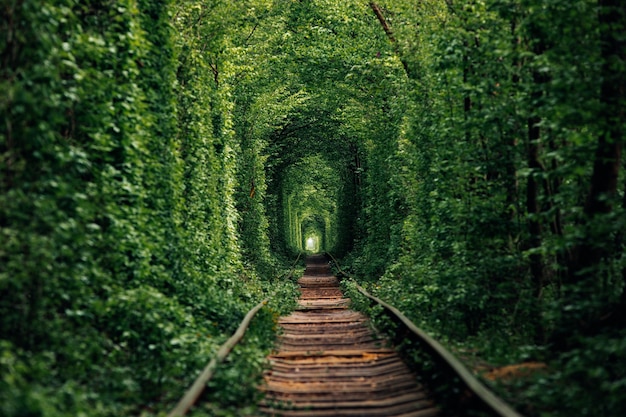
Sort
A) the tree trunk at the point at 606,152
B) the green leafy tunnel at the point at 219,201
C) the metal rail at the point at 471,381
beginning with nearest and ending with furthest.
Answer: the metal rail at the point at 471,381, the green leafy tunnel at the point at 219,201, the tree trunk at the point at 606,152

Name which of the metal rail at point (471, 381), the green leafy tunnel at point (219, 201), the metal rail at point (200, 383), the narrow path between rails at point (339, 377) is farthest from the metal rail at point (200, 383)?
the metal rail at point (471, 381)

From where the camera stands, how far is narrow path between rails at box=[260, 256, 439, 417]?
5668 mm

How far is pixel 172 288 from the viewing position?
9352 mm

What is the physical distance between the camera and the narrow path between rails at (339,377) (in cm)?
567

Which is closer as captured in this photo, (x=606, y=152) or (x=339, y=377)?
(x=606, y=152)

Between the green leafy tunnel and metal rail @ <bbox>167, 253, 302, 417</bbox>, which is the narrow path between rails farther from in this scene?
metal rail @ <bbox>167, 253, 302, 417</bbox>

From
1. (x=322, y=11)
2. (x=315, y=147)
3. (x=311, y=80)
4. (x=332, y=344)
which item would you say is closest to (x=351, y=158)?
(x=315, y=147)

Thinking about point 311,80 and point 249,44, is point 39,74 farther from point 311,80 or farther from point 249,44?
point 311,80

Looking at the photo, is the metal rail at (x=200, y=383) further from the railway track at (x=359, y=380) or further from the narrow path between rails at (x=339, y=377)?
the narrow path between rails at (x=339, y=377)

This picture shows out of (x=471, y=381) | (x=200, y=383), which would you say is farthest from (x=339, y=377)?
(x=471, y=381)

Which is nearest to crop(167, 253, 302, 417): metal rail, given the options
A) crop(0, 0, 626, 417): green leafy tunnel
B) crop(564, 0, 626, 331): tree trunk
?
crop(0, 0, 626, 417): green leafy tunnel

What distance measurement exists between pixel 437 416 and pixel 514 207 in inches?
176

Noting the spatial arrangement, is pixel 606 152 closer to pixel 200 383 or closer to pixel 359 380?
pixel 359 380

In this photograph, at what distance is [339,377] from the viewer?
701 cm
